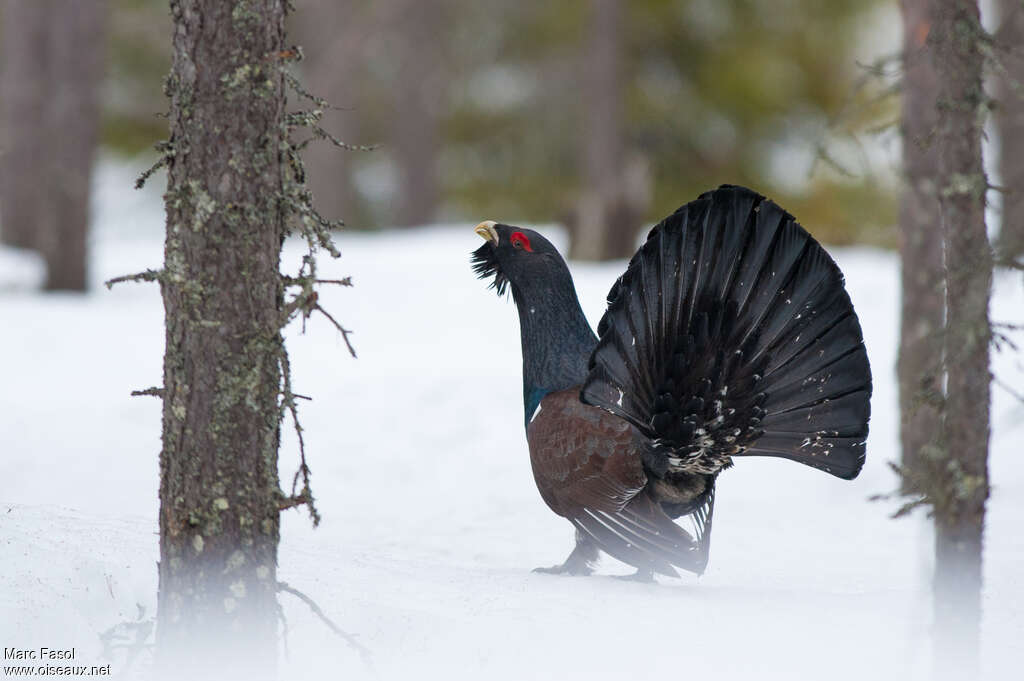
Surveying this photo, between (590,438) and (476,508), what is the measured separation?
2690mm

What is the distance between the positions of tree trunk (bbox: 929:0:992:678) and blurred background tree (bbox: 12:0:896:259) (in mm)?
12760

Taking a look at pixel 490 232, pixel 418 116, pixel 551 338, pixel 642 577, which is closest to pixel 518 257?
pixel 490 232

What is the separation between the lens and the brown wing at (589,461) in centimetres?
479

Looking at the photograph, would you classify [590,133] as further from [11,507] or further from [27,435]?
[11,507]

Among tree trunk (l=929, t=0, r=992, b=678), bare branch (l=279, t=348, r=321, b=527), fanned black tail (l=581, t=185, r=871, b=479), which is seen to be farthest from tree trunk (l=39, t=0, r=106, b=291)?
tree trunk (l=929, t=0, r=992, b=678)

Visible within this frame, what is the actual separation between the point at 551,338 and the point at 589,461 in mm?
695

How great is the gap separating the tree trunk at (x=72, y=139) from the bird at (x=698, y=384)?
877 centimetres

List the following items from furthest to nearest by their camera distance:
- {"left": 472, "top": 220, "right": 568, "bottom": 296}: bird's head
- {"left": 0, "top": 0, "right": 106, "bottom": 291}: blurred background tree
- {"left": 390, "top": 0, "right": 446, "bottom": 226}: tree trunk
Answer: {"left": 390, "top": 0, "right": 446, "bottom": 226}: tree trunk < {"left": 0, "top": 0, "right": 106, "bottom": 291}: blurred background tree < {"left": 472, "top": 220, "right": 568, "bottom": 296}: bird's head

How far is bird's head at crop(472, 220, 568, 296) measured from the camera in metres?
5.27

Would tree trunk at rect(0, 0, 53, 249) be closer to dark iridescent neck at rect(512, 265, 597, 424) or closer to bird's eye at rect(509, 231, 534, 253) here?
bird's eye at rect(509, 231, 534, 253)

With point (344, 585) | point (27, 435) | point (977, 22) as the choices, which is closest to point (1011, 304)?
point (977, 22)

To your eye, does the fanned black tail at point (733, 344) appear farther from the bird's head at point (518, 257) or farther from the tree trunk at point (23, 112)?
the tree trunk at point (23, 112)

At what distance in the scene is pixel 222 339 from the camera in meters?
3.50

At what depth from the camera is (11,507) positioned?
4637 mm
